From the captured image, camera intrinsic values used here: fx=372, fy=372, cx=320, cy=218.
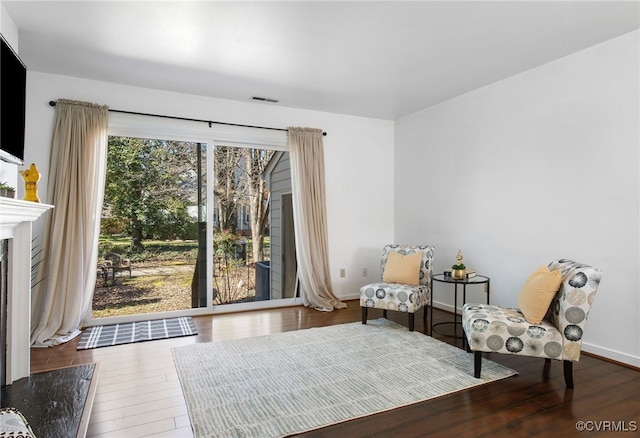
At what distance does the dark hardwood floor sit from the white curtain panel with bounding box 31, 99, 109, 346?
37 centimetres

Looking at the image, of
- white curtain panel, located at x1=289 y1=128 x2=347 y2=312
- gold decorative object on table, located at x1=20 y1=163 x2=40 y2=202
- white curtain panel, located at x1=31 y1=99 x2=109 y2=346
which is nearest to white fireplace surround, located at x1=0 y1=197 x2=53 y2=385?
gold decorative object on table, located at x1=20 y1=163 x2=40 y2=202

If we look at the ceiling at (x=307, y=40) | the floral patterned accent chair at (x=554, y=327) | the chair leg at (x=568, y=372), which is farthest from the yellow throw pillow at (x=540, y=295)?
the ceiling at (x=307, y=40)

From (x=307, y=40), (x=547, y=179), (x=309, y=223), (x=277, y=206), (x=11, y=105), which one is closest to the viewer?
(x=11, y=105)

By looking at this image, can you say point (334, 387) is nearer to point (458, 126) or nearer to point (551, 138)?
point (551, 138)

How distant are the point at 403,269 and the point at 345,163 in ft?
6.10

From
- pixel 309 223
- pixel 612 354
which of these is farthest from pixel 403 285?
pixel 612 354

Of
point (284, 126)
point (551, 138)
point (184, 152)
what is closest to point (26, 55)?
point (184, 152)

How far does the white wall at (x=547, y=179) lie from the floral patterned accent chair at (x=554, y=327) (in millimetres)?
722

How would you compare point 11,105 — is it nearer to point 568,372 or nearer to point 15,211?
point 15,211

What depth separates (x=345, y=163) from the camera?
5207 mm

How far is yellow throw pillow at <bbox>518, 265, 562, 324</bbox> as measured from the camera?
8.34ft

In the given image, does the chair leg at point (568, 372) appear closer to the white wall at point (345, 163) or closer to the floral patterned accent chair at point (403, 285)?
the floral patterned accent chair at point (403, 285)

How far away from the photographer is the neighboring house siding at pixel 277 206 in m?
4.87

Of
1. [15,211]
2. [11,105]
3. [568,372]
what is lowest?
[568,372]
